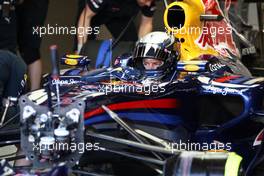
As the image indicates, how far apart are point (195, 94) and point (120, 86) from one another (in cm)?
39

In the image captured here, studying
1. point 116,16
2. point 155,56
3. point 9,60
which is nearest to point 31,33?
point 9,60

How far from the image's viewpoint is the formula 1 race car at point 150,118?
192 centimetres

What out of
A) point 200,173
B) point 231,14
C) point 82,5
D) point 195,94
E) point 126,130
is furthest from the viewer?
point 231,14

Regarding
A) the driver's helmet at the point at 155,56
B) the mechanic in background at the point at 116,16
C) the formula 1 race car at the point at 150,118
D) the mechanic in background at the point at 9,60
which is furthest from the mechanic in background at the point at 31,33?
the mechanic in background at the point at 116,16

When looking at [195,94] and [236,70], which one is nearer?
[195,94]

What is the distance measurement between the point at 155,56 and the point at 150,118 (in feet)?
1.79

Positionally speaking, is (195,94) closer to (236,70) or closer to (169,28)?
(236,70)

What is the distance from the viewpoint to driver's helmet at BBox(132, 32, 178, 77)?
A: 9.91ft

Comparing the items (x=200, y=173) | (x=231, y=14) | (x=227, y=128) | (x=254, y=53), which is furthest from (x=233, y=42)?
(x=200, y=173)

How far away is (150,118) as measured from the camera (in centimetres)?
Answer: 260

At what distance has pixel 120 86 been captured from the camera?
2.70 meters

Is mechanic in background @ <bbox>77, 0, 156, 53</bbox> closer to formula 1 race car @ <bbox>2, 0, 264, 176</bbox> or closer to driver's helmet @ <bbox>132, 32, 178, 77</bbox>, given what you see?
formula 1 race car @ <bbox>2, 0, 264, 176</bbox>

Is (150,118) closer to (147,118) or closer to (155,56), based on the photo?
(147,118)

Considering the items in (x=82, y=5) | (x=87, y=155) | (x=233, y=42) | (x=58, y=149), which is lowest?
(x=87, y=155)
